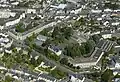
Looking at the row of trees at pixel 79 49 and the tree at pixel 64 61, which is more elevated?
the row of trees at pixel 79 49

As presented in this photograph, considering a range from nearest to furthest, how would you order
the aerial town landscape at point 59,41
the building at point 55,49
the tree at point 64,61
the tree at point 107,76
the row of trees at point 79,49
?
1. the tree at point 107,76
2. the aerial town landscape at point 59,41
3. the tree at point 64,61
4. the row of trees at point 79,49
5. the building at point 55,49

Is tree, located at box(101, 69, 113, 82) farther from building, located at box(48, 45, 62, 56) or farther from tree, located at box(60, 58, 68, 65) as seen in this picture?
building, located at box(48, 45, 62, 56)

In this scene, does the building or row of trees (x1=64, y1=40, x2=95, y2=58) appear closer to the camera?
row of trees (x1=64, y1=40, x2=95, y2=58)

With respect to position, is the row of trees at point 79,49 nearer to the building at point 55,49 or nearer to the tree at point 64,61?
the building at point 55,49

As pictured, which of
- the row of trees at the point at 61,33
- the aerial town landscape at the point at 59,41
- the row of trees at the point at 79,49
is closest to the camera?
the aerial town landscape at the point at 59,41

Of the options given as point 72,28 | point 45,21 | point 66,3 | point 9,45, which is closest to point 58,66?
point 9,45

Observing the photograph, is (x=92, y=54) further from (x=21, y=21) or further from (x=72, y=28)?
(x=21, y=21)

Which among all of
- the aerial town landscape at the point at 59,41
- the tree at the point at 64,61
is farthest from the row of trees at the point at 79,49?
the tree at the point at 64,61

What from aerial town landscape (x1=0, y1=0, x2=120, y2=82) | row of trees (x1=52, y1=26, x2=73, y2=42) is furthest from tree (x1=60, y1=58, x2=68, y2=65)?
row of trees (x1=52, y1=26, x2=73, y2=42)

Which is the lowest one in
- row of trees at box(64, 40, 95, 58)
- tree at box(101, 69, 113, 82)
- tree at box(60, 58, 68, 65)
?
tree at box(101, 69, 113, 82)

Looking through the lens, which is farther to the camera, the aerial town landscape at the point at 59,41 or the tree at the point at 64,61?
the tree at the point at 64,61
